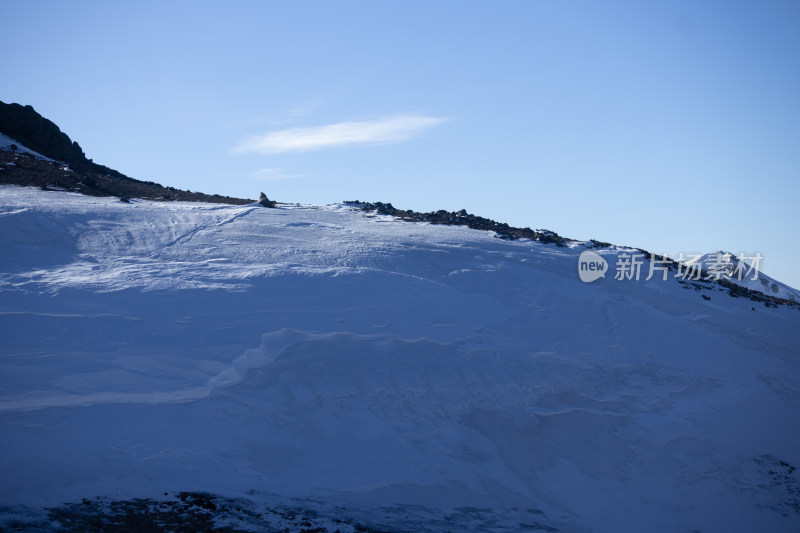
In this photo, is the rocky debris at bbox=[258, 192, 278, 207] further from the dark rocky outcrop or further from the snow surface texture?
the snow surface texture

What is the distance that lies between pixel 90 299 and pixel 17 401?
8.46 ft

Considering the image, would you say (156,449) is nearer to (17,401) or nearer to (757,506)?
(17,401)

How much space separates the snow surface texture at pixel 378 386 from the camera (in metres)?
7.06

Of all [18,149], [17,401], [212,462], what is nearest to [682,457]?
[212,462]

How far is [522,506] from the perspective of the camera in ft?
24.2

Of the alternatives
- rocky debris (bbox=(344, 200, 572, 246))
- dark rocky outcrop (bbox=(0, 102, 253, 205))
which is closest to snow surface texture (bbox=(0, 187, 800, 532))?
rocky debris (bbox=(344, 200, 572, 246))

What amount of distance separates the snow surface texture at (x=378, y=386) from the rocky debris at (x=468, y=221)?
8.77 ft

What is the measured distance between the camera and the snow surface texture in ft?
23.2

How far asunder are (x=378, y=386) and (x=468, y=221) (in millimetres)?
8928

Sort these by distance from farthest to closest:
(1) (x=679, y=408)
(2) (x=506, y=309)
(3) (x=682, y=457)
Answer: (2) (x=506, y=309) → (1) (x=679, y=408) → (3) (x=682, y=457)

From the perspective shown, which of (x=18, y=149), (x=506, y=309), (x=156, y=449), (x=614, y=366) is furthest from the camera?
(x=18, y=149)

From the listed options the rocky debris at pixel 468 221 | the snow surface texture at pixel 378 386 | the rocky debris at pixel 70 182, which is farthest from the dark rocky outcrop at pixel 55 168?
the rocky debris at pixel 468 221

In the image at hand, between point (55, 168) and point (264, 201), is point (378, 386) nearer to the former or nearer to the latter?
point (264, 201)

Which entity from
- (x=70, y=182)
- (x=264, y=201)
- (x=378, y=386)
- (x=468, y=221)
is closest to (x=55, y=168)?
(x=70, y=182)
